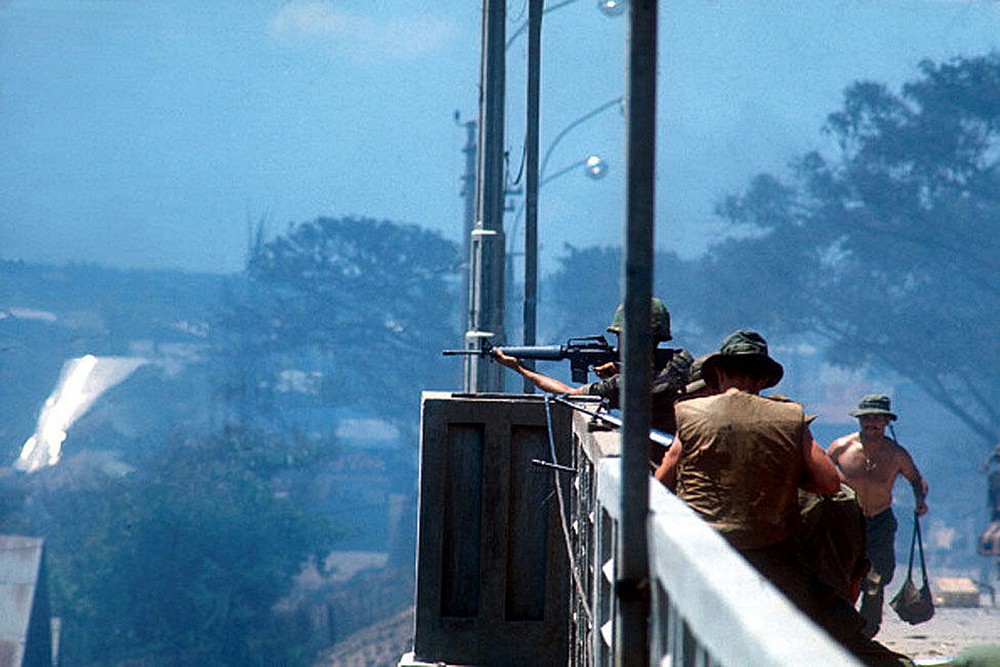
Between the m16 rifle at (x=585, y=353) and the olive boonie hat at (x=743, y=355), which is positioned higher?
the m16 rifle at (x=585, y=353)

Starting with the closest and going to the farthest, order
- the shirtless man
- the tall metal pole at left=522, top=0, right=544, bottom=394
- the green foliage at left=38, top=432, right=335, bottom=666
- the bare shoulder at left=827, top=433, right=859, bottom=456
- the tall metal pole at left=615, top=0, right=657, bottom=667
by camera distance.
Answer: the tall metal pole at left=615, top=0, right=657, bottom=667, the shirtless man, the bare shoulder at left=827, top=433, right=859, bottom=456, the tall metal pole at left=522, top=0, right=544, bottom=394, the green foliage at left=38, top=432, right=335, bottom=666

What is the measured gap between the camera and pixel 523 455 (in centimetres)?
857

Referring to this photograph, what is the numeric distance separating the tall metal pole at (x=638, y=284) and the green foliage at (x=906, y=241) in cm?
5886

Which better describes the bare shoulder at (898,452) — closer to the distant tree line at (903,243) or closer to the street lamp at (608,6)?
the street lamp at (608,6)

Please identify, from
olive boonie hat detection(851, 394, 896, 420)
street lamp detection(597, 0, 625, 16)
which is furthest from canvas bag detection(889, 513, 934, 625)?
street lamp detection(597, 0, 625, 16)

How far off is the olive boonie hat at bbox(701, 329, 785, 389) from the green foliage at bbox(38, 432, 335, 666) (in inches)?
2147

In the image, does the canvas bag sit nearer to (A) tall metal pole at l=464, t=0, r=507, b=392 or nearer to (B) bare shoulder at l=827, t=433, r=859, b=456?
(B) bare shoulder at l=827, t=433, r=859, b=456

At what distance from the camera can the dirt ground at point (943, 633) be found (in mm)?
11821

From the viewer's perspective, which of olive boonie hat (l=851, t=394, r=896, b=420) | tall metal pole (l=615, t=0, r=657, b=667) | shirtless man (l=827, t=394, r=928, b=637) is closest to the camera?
tall metal pole (l=615, t=0, r=657, b=667)

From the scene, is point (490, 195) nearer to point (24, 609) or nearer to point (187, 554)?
point (24, 609)

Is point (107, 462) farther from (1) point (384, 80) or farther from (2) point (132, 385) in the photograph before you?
(1) point (384, 80)

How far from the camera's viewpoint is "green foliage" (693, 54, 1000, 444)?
62.4 meters

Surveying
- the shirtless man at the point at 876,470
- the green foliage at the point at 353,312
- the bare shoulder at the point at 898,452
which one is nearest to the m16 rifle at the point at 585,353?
the shirtless man at the point at 876,470

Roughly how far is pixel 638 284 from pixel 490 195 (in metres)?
8.97
